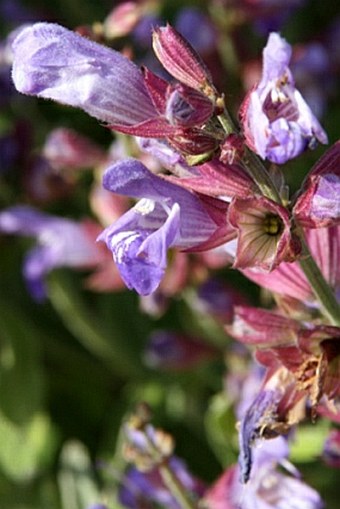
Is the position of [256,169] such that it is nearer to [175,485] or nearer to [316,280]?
[316,280]

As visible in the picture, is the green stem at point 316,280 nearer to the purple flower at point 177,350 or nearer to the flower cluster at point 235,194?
the flower cluster at point 235,194

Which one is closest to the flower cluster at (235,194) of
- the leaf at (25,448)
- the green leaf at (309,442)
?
the green leaf at (309,442)

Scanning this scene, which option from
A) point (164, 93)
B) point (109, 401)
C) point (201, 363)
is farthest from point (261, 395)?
point (109, 401)

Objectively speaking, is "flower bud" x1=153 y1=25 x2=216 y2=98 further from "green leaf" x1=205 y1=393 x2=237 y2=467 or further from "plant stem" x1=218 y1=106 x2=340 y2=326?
"green leaf" x1=205 y1=393 x2=237 y2=467

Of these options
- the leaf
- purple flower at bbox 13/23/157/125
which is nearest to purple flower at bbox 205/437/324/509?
purple flower at bbox 13/23/157/125

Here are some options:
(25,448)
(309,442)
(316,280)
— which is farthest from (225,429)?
(316,280)

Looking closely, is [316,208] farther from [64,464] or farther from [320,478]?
[64,464]
